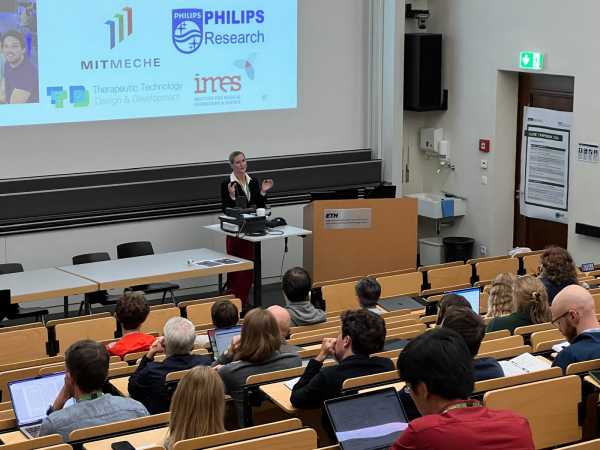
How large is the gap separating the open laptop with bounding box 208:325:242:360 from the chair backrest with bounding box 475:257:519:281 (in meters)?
3.59

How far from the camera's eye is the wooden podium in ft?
35.4

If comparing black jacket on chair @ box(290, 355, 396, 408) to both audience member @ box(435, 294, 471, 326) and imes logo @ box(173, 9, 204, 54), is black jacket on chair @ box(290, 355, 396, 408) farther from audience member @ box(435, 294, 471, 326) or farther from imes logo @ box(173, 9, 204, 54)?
imes logo @ box(173, 9, 204, 54)

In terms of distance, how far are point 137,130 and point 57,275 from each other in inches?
90.5

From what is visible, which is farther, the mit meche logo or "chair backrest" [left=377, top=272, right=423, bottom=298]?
the mit meche logo

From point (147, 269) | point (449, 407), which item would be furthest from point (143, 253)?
point (449, 407)

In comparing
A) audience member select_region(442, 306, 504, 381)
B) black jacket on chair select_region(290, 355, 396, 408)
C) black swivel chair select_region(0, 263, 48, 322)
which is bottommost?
black swivel chair select_region(0, 263, 48, 322)

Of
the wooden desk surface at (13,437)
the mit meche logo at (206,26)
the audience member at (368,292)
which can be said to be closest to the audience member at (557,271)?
the audience member at (368,292)

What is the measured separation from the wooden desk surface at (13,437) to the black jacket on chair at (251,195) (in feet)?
18.6

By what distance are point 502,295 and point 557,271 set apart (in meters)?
0.98

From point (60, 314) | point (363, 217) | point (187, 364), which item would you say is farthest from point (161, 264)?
point (187, 364)

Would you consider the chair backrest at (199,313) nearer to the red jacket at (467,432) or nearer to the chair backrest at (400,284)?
the chair backrest at (400,284)

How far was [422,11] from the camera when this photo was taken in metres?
12.8

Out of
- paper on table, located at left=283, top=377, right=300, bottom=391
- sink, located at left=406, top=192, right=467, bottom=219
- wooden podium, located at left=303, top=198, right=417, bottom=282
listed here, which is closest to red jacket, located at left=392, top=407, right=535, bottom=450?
paper on table, located at left=283, top=377, right=300, bottom=391

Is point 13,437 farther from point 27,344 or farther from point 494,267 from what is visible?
point 494,267
